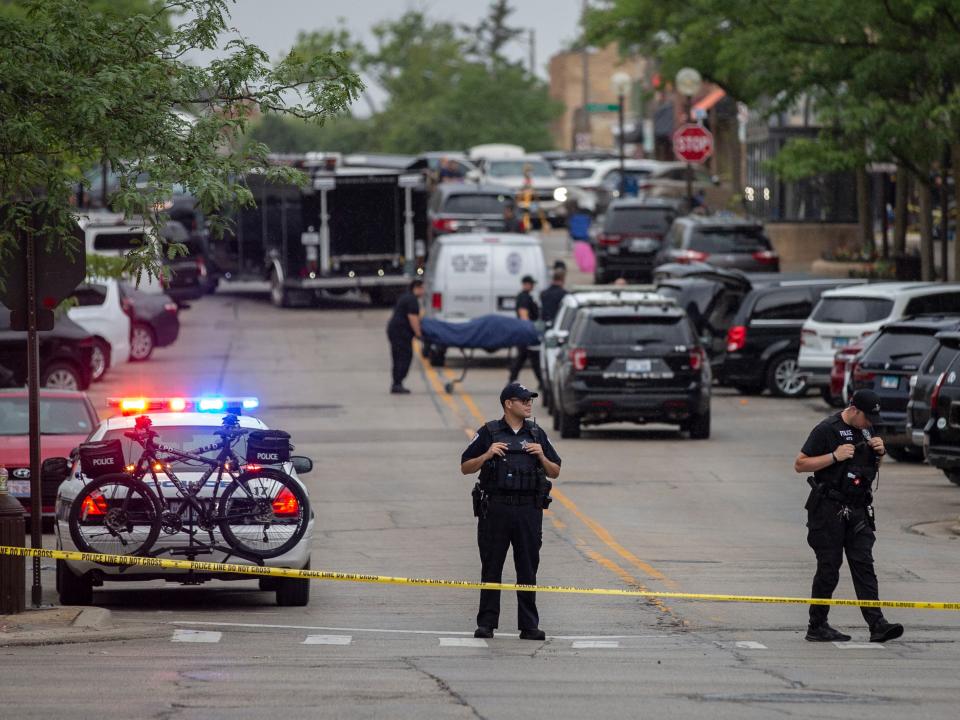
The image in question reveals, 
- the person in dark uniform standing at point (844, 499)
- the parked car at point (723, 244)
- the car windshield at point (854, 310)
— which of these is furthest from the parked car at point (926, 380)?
the parked car at point (723, 244)

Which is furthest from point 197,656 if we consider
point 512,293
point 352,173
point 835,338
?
point 352,173

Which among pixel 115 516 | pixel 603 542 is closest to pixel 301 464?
pixel 115 516

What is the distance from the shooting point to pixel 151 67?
12750mm

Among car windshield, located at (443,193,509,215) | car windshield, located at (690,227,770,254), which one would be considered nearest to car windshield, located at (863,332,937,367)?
car windshield, located at (690,227,770,254)

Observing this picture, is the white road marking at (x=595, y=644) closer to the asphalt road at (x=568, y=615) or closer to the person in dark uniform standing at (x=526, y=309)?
the asphalt road at (x=568, y=615)

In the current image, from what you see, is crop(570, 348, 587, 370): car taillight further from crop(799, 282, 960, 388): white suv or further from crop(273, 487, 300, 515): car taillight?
crop(273, 487, 300, 515): car taillight

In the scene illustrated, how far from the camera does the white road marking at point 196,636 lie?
12289 millimetres

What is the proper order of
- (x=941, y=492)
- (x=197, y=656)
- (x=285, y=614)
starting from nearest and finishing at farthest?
(x=197, y=656)
(x=285, y=614)
(x=941, y=492)

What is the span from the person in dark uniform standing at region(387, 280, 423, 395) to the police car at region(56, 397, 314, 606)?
1749 centimetres

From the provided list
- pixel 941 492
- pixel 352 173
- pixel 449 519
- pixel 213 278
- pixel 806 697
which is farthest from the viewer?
pixel 213 278

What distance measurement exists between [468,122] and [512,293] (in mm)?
57047

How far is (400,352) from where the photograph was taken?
107ft

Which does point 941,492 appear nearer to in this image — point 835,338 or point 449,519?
point 449,519

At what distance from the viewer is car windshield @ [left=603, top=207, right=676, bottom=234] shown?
160ft
